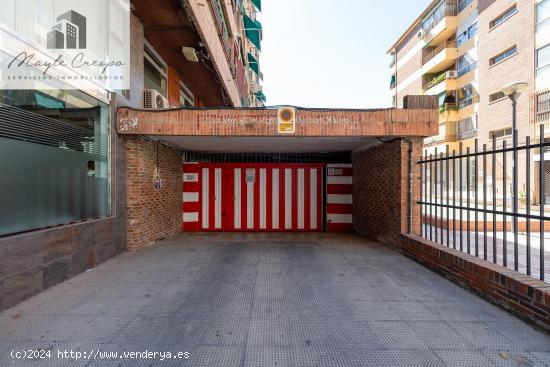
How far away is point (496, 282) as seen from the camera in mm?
3611

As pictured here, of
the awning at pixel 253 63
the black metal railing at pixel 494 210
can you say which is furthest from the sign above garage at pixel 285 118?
the awning at pixel 253 63

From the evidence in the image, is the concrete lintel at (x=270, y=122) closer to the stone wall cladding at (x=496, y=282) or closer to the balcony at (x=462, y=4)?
the stone wall cladding at (x=496, y=282)

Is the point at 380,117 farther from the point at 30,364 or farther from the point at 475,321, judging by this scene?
the point at 30,364

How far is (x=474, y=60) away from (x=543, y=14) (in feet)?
19.2

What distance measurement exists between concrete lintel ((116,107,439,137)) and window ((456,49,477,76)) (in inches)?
920

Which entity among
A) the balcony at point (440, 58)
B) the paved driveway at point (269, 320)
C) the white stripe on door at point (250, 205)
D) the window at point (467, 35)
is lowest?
the paved driveway at point (269, 320)

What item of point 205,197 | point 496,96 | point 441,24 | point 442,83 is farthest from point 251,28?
point 496,96

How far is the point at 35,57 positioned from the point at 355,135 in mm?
5781

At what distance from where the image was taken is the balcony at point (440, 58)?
82.5 feet

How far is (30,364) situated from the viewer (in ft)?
8.18

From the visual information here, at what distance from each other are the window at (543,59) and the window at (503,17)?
3988 millimetres

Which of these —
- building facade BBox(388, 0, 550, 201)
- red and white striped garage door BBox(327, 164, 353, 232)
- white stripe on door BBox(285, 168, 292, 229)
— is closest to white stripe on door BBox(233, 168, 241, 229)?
white stripe on door BBox(285, 168, 292, 229)

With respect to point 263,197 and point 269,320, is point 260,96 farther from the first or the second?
point 269,320

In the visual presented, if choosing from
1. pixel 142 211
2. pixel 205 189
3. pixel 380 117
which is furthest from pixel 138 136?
pixel 380 117
